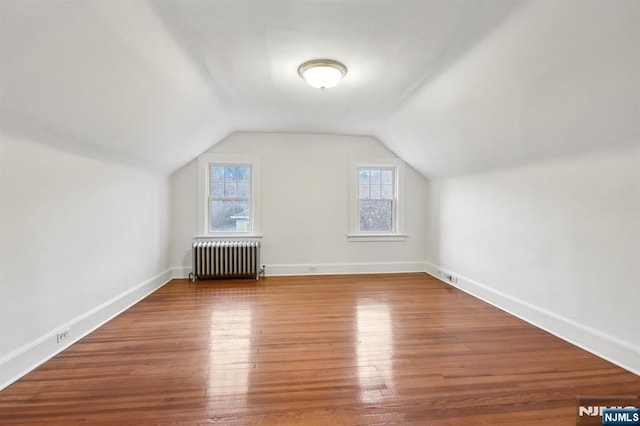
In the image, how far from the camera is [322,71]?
2541 millimetres

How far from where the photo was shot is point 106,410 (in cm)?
170

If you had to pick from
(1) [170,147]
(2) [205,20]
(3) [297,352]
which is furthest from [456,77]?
(1) [170,147]

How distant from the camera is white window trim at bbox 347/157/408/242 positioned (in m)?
5.13

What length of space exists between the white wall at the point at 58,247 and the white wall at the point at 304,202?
1.48m

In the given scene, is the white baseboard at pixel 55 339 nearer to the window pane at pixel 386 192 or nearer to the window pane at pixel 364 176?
the window pane at pixel 364 176

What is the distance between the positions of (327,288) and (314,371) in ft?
7.16

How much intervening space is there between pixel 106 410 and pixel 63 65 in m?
2.09

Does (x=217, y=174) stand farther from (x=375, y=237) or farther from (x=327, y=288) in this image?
(x=375, y=237)

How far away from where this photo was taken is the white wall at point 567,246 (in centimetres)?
218

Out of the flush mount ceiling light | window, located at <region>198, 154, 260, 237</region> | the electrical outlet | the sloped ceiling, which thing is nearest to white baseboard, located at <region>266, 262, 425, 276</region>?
window, located at <region>198, 154, 260, 237</region>

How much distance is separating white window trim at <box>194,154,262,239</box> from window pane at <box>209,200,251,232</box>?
0.09m

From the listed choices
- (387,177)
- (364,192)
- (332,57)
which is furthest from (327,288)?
(332,57)

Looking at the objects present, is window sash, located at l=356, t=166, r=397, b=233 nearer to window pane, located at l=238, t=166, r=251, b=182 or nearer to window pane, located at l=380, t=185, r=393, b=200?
window pane, located at l=380, t=185, r=393, b=200

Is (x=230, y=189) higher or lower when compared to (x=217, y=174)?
lower
